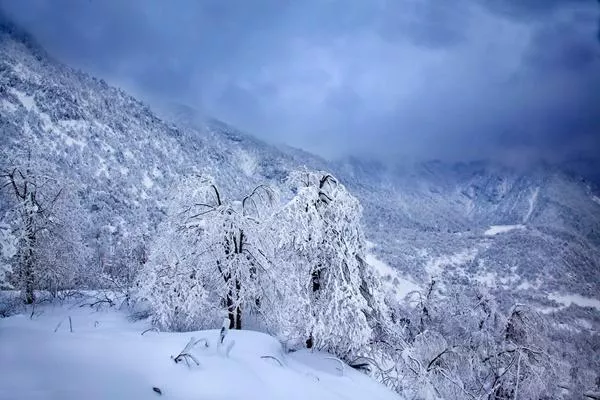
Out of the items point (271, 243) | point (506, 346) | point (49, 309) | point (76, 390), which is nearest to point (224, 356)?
point (76, 390)

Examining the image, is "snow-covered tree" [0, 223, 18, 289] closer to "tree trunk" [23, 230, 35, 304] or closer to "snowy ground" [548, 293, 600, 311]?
"tree trunk" [23, 230, 35, 304]

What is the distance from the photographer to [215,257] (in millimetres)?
11016

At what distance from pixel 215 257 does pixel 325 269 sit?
3.26m

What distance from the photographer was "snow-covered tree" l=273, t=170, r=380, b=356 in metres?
9.22

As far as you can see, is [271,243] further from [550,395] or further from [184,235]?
[550,395]

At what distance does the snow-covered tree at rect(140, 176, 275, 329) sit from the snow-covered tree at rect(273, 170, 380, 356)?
108 centimetres

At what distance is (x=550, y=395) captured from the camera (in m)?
14.6

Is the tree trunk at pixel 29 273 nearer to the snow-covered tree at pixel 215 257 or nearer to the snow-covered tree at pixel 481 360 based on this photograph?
the snow-covered tree at pixel 215 257

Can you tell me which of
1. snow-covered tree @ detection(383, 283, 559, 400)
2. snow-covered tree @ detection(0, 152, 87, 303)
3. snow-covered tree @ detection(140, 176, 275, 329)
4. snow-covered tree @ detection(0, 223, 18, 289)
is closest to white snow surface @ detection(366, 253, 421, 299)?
snow-covered tree @ detection(383, 283, 559, 400)

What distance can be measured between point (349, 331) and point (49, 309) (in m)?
11.0

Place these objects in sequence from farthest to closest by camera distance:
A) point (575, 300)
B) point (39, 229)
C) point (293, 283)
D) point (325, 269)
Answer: point (575, 300) < point (39, 229) < point (325, 269) < point (293, 283)

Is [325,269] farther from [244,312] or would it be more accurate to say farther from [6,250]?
[6,250]

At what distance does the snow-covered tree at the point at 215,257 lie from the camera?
10.7 m

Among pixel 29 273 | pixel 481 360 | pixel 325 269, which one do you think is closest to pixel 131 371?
pixel 325 269
